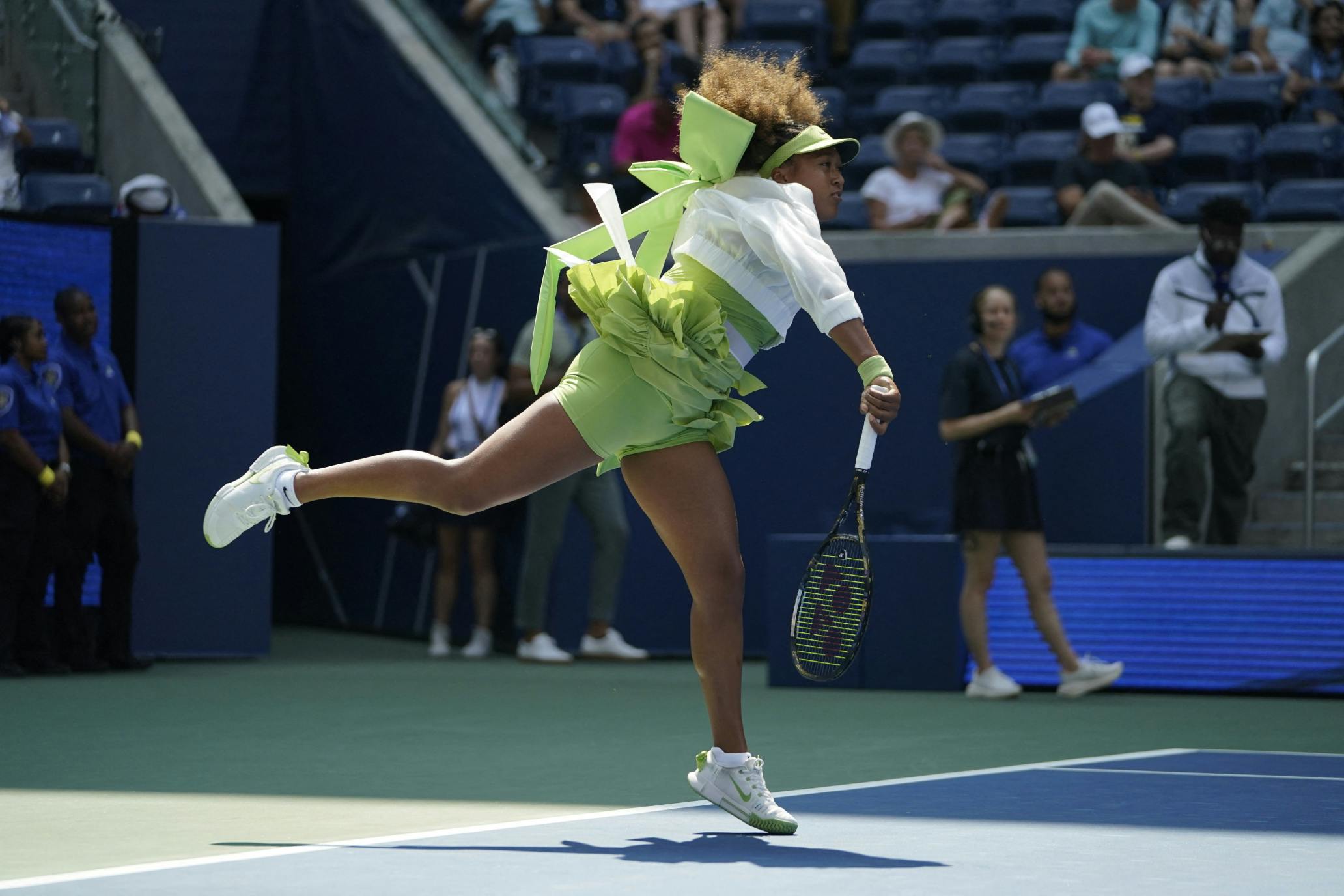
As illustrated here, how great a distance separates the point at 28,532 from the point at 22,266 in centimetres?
151

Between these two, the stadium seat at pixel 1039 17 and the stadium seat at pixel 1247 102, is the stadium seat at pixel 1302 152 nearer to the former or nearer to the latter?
the stadium seat at pixel 1247 102

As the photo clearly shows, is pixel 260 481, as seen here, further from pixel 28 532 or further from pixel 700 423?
pixel 28 532

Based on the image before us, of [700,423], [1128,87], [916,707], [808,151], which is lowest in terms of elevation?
[916,707]

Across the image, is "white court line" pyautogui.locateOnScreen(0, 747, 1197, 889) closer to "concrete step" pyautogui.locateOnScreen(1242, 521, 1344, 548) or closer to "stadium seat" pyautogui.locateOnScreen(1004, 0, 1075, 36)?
"concrete step" pyautogui.locateOnScreen(1242, 521, 1344, 548)

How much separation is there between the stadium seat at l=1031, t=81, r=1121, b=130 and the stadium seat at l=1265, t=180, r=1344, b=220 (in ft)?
6.33

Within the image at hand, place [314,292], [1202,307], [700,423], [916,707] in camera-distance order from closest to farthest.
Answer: [700,423]
[916,707]
[1202,307]
[314,292]

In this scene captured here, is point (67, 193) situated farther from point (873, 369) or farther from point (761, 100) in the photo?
point (873, 369)

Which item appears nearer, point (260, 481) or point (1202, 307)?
point (260, 481)

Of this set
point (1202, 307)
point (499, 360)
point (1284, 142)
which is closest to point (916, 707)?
point (1202, 307)

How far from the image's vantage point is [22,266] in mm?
11148

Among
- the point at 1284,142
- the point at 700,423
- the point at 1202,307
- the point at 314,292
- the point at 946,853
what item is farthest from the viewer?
the point at 314,292

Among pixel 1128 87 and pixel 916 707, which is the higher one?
pixel 1128 87

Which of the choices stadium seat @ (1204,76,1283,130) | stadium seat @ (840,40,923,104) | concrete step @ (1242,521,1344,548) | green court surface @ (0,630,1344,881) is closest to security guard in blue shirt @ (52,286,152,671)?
green court surface @ (0,630,1344,881)

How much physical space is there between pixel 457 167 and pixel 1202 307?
600cm
